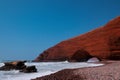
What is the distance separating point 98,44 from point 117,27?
7.54 m

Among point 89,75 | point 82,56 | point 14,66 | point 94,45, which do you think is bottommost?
point 89,75

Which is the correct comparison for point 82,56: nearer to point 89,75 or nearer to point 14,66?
point 14,66

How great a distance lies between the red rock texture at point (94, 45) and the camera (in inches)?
2547

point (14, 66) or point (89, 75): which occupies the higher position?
point (14, 66)

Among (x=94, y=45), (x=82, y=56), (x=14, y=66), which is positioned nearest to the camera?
(x=14, y=66)

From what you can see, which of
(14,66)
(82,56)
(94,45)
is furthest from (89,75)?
(94,45)

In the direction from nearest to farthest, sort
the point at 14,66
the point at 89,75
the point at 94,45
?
the point at 89,75, the point at 14,66, the point at 94,45

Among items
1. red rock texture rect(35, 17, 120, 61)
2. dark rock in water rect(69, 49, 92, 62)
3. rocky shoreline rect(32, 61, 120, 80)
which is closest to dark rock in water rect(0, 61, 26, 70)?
rocky shoreline rect(32, 61, 120, 80)

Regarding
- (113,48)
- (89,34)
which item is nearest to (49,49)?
(89,34)

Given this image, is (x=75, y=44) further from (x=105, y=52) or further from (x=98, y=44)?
(x=105, y=52)

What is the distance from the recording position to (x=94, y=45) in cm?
7269

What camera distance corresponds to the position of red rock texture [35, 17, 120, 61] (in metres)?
64.7

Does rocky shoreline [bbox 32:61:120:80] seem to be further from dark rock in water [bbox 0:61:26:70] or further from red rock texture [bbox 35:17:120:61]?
red rock texture [bbox 35:17:120:61]

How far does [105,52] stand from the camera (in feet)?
215
